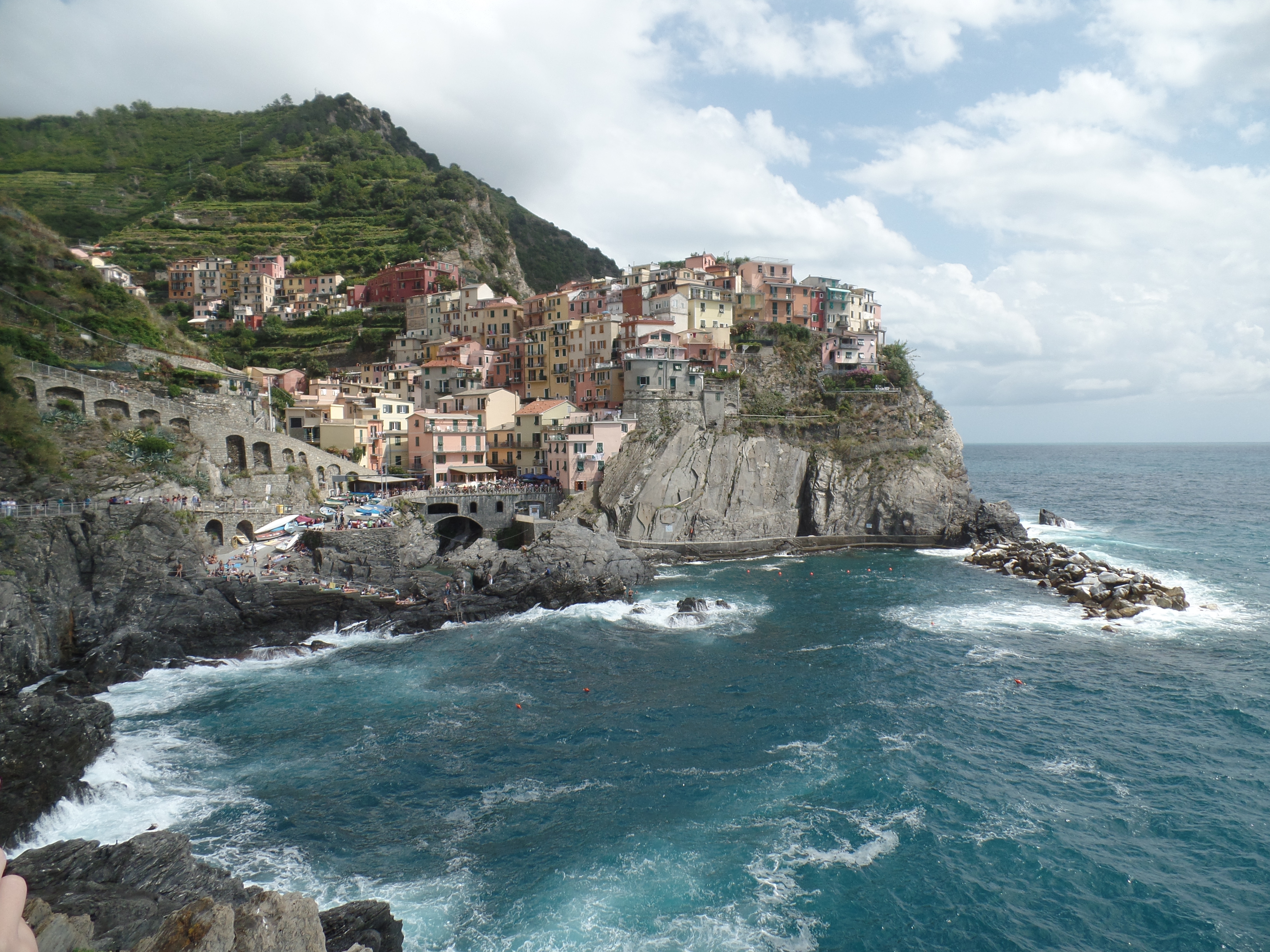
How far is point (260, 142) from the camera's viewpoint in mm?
135250

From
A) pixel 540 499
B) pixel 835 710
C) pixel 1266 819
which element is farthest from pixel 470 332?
pixel 1266 819

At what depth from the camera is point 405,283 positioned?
9500cm

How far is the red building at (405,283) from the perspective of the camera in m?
94.4

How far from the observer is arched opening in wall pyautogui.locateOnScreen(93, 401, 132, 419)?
144 ft

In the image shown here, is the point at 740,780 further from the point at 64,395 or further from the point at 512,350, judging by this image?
the point at 512,350

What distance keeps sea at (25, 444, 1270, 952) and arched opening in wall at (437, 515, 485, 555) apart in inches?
561

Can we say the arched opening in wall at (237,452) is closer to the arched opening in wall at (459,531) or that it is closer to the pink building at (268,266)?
the arched opening in wall at (459,531)

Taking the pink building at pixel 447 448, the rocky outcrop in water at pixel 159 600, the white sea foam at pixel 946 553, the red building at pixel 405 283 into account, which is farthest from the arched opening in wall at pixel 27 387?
the white sea foam at pixel 946 553

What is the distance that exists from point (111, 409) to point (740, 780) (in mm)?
44050

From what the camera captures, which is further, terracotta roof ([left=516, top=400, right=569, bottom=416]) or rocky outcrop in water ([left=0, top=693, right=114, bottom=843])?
terracotta roof ([left=516, top=400, right=569, bottom=416])

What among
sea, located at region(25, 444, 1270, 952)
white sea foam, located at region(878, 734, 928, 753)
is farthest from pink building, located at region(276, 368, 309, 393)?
white sea foam, located at region(878, 734, 928, 753)

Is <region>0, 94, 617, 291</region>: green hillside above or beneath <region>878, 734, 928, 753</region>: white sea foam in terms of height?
above

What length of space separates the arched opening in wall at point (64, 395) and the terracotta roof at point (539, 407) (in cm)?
3121

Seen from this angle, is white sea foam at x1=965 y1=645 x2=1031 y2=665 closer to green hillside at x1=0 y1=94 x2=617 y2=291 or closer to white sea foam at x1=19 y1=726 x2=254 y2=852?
white sea foam at x1=19 y1=726 x2=254 y2=852
